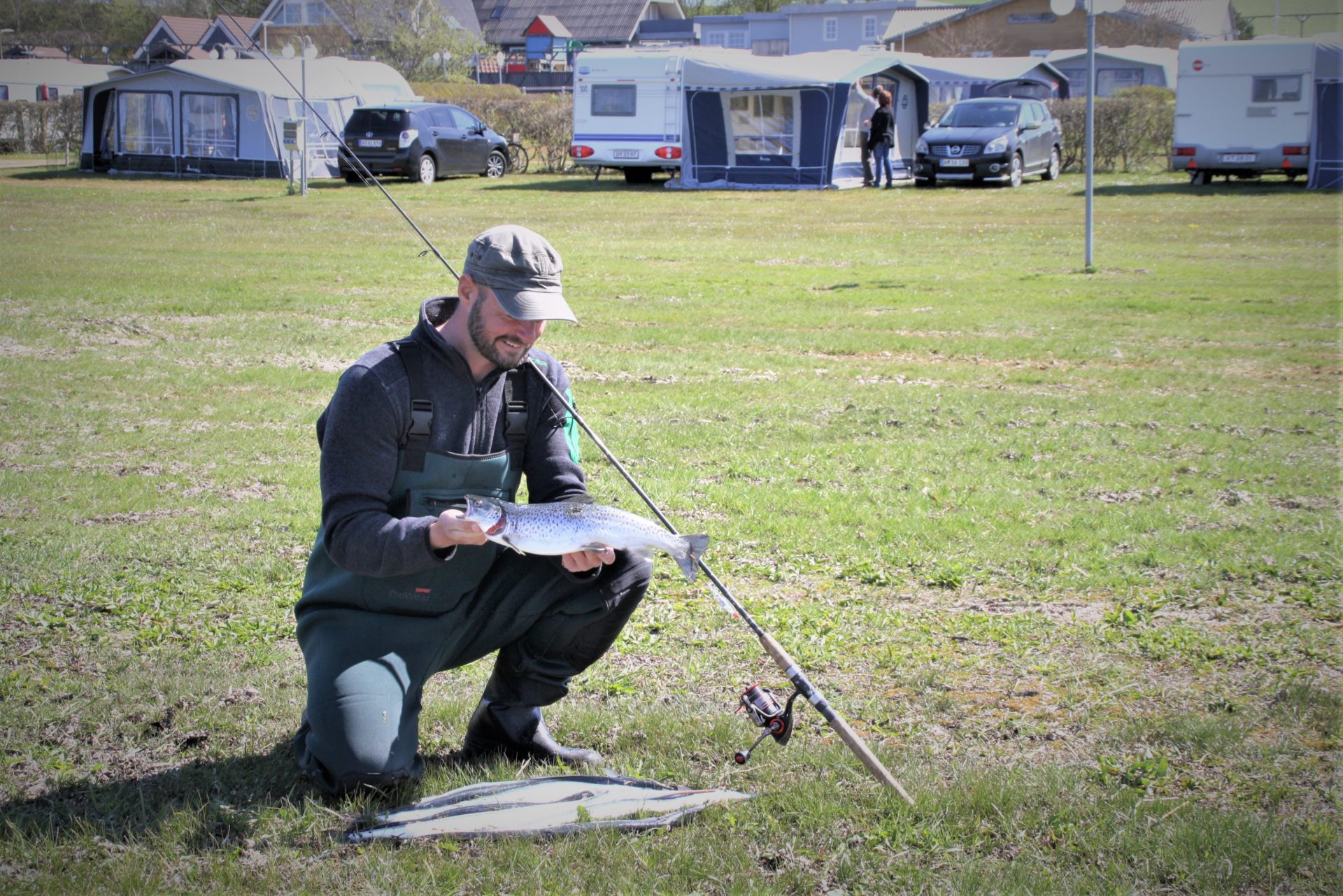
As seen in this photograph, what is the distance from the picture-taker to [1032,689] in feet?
14.1

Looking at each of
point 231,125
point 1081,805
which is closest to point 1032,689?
point 1081,805

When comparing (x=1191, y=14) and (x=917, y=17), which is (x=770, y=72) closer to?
(x=1191, y=14)

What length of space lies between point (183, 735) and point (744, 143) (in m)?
25.4

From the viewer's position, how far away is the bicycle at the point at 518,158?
3303cm

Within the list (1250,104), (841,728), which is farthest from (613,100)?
(841,728)

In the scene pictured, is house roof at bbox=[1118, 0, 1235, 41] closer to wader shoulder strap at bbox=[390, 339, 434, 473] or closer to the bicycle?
the bicycle

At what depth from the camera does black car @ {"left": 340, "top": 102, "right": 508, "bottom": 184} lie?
27.5 m

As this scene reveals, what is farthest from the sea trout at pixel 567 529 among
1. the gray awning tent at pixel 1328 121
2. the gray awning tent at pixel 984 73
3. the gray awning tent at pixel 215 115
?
the gray awning tent at pixel 984 73

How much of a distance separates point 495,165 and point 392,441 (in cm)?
2867

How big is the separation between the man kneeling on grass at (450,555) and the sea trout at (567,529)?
0.20 ft

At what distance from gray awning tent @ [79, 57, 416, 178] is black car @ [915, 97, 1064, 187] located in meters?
14.3

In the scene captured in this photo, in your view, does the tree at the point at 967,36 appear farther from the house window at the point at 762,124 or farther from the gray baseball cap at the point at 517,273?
the gray baseball cap at the point at 517,273

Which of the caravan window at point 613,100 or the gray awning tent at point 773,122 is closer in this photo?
the gray awning tent at point 773,122

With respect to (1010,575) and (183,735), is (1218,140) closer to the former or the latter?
(1010,575)
